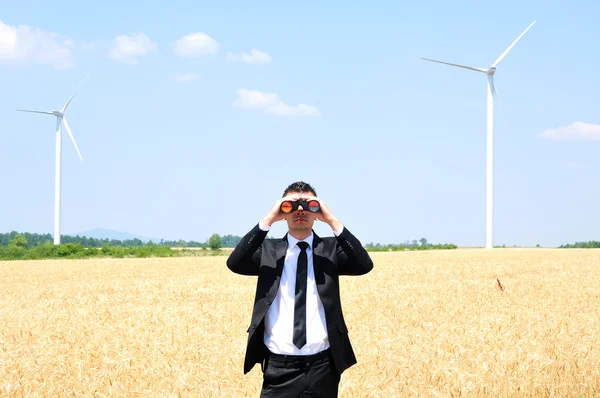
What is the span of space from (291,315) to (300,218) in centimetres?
83

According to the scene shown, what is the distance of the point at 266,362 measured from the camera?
545 centimetres

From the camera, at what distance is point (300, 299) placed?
5352 millimetres

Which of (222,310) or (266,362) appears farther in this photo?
(222,310)

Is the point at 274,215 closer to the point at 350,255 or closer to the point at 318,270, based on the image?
the point at 318,270

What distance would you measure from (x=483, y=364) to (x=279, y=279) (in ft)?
16.7

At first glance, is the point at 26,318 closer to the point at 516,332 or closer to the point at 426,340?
the point at 426,340

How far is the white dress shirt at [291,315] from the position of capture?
5.23 meters

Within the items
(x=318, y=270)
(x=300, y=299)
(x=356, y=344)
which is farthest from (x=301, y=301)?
(x=356, y=344)

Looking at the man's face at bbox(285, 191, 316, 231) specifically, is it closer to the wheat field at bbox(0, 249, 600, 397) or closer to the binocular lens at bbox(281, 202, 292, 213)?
the binocular lens at bbox(281, 202, 292, 213)

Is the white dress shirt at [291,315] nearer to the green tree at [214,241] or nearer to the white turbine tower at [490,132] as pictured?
the white turbine tower at [490,132]

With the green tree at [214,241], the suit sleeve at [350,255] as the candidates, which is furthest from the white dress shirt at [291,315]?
the green tree at [214,241]

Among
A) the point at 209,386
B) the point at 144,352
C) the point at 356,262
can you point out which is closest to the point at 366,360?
the point at 209,386

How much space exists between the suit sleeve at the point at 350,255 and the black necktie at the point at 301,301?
36 centimetres

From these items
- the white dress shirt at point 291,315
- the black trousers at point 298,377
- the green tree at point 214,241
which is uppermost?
the white dress shirt at point 291,315
